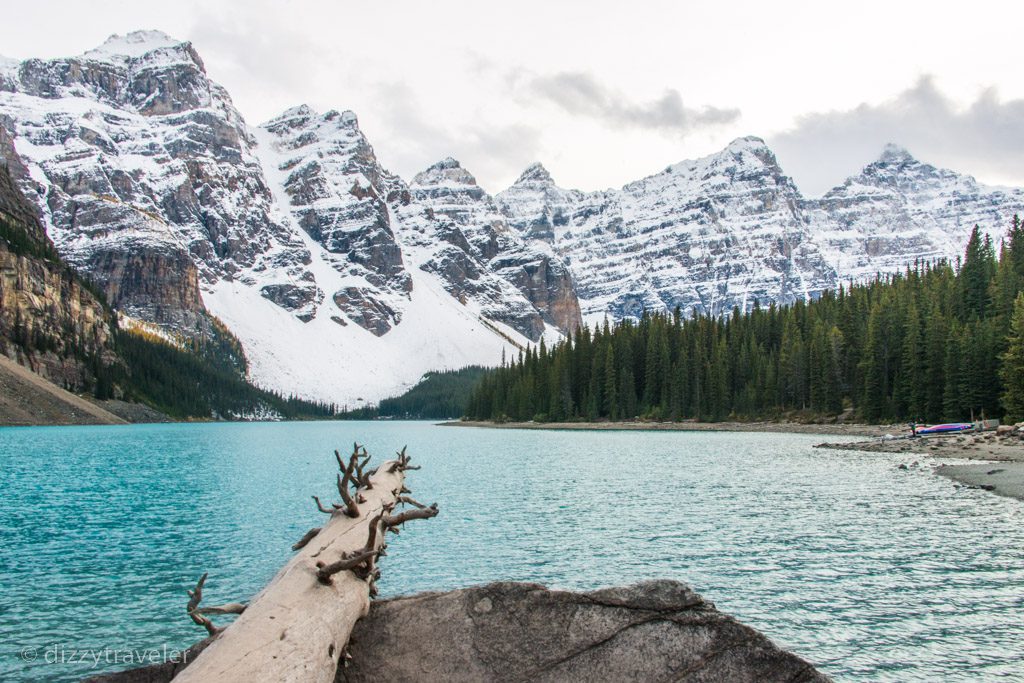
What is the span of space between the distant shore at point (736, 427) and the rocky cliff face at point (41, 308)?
90870 millimetres

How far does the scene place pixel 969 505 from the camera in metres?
26.3

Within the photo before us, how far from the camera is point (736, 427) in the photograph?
9531cm

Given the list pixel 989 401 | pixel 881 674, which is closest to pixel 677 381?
pixel 989 401

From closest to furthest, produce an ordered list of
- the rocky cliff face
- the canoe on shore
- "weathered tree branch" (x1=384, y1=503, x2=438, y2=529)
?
"weathered tree branch" (x1=384, y1=503, x2=438, y2=529)
the canoe on shore
the rocky cliff face

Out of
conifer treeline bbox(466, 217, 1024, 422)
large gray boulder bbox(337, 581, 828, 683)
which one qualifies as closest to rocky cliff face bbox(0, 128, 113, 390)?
conifer treeline bbox(466, 217, 1024, 422)

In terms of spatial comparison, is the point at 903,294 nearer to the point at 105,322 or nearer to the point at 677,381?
the point at 677,381

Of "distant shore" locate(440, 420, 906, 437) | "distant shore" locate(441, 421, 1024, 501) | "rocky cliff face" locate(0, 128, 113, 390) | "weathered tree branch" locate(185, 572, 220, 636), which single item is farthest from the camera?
"rocky cliff face" locate(0, 128, 113, 390)

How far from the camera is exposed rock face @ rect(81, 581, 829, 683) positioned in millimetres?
6789

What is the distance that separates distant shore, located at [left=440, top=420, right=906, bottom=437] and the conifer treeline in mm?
2996

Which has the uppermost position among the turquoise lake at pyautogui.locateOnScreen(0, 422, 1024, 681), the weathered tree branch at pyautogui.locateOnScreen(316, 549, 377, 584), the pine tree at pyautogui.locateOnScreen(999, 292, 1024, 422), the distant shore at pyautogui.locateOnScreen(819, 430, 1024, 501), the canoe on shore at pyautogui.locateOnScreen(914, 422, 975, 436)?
the pine tree at pyautogui.locateOnScreen(999, 292, 1024, 422)

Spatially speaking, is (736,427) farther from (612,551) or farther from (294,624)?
Answer: (294,624)

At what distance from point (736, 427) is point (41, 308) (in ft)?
463

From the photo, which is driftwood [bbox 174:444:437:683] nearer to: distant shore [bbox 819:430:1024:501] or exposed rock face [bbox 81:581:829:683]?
exposed rock face [bbox 81:581:829:683]

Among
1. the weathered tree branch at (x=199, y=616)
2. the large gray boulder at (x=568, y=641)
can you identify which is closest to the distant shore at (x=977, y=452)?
the large gray boulder at (x=568, y=641)
